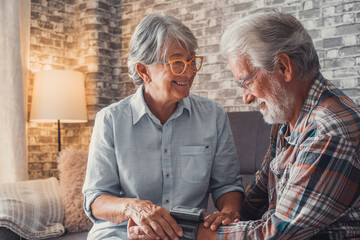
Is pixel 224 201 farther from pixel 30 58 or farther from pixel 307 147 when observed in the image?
pixel 30 58

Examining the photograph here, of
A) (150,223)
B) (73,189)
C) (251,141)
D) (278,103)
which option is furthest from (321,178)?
(73,189)

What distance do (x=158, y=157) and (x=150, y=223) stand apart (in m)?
0.34

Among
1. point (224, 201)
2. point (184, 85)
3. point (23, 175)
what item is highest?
point (184, 85)

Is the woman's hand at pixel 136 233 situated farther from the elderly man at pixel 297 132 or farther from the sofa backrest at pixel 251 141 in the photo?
the sofa backrest at pixel 251 141

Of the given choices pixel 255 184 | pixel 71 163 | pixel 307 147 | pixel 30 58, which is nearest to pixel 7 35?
pixel 30 58

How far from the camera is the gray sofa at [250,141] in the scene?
234 centimetres

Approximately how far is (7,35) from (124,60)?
1022 mm

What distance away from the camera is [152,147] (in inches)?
64.3

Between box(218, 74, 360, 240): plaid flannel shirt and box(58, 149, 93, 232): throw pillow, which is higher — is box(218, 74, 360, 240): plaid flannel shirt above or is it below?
above

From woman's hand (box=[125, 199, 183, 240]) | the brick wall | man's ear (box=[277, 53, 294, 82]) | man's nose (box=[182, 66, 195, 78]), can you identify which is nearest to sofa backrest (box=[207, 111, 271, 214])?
the brick wall

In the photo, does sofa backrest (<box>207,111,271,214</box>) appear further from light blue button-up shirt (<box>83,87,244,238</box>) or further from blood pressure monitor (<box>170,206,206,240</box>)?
blood pressure monitor (<box>170,206,206,240</box>)

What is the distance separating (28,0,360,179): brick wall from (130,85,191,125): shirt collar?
128 centimetres

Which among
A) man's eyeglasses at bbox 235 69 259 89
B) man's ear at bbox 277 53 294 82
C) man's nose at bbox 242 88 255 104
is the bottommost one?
man's nose at bbox 242 88 255 104

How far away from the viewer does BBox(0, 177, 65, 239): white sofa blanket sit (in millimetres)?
2102
